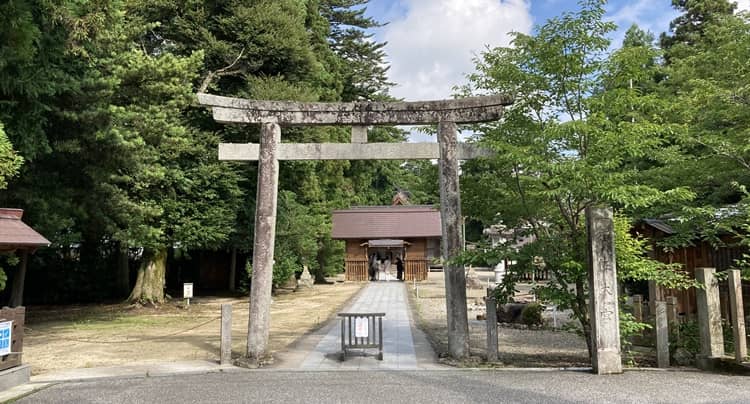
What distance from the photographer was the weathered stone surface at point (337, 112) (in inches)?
302

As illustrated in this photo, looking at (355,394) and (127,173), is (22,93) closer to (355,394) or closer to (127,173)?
(127,173)

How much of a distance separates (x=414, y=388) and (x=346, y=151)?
3805mm

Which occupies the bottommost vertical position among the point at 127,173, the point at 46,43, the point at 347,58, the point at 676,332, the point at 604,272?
the point at 676,332

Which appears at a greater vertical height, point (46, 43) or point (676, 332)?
point (46, 43)

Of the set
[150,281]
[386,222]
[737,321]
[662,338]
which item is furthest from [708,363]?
[386,222]

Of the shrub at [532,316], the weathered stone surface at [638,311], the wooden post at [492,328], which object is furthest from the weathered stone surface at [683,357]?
the shrub at [532,316]

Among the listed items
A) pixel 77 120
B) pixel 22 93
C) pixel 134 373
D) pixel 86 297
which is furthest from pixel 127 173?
pixel 86 297

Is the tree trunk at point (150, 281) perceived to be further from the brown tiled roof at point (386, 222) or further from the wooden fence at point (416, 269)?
the wooden fence at point (416, 269)

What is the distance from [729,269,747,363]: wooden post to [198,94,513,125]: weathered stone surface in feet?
13.9

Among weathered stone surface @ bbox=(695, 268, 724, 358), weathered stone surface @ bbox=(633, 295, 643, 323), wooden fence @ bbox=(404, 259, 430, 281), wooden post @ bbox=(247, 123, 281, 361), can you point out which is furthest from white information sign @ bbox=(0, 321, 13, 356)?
wooden fence @ bbox=(404, 259, 430, 281)

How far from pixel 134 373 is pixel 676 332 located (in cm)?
826

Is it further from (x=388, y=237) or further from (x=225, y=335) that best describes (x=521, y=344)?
(x=388, y=237)

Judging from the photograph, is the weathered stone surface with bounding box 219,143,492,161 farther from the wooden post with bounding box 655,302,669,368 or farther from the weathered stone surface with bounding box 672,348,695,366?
the weathered stone surface with bounding box 672,348,695,366

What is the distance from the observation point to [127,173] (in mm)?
Answer: 12859
